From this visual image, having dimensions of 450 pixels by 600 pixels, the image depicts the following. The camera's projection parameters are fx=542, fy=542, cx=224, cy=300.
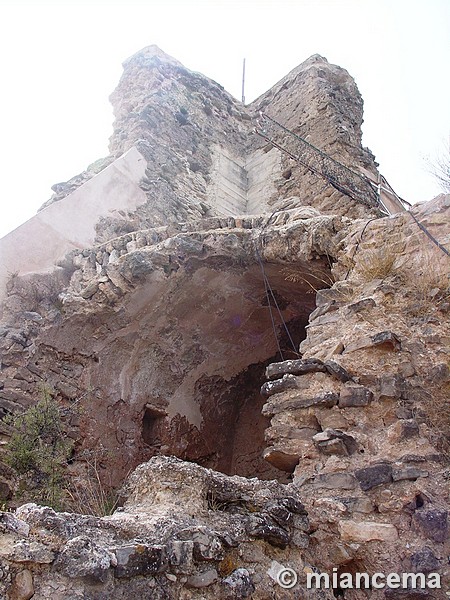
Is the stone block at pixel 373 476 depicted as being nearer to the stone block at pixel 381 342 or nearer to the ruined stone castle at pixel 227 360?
the ruined stone castle at pixel 227 360

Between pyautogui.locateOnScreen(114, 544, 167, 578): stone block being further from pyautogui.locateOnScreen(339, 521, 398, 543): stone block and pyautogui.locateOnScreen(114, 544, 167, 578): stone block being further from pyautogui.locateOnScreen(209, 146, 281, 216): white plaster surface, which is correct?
pyautogui.locateOnScreen(209, 146, 281, 216): white plaster surface

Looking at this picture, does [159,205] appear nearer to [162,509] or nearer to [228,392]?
[228,392]

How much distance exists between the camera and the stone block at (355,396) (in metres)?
3.20

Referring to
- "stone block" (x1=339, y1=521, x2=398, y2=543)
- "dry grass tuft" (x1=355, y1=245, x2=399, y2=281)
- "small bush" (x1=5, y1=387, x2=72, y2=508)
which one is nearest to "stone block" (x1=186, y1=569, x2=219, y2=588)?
"stone block" (x1=339, y1=521, x2=398, y2=543)

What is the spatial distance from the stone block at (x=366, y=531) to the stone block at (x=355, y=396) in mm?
738

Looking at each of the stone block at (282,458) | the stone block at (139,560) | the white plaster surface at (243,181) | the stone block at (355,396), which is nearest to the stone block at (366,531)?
the stone block at (282,458)

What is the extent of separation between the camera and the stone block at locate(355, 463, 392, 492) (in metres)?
2.77

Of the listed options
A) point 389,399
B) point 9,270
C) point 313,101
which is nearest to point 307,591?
point 389,399

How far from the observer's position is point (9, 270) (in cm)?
636

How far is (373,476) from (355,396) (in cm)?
55

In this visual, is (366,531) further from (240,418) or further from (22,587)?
(240,418)

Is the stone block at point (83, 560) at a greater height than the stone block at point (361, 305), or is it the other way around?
the stone block at point (361, 305)

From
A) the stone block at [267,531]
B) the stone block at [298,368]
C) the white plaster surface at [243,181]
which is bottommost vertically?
the stone block at [267,531]

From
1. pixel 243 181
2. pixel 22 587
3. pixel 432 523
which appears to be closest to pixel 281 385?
pixel 432 523
